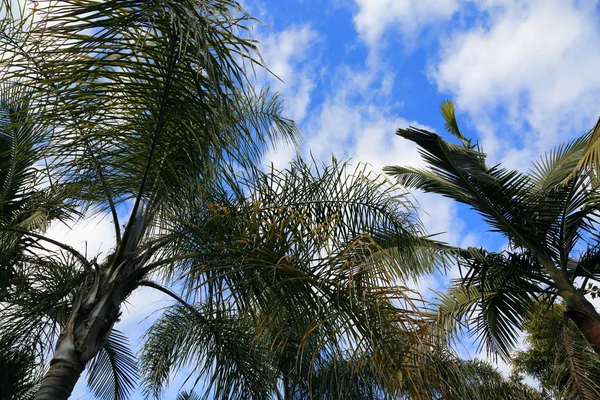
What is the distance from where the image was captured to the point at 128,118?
152 inches

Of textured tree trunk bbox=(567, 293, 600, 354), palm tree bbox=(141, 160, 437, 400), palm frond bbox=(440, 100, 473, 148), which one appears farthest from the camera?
palm frond bbox=(440, 100, 473, 148)

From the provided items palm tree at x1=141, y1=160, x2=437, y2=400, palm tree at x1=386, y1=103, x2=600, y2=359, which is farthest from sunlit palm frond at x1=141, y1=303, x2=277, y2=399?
palm tree at x1=386, y1=103, x2=600, y2=359

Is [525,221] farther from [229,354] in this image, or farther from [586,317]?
[229,354]

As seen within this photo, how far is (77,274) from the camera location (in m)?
4.79

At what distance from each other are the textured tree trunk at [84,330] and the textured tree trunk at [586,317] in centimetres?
522

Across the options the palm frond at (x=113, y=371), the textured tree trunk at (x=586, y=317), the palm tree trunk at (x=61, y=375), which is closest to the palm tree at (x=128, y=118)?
the palm tree trunk at (x=61, y=375)

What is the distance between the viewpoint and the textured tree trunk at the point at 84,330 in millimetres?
3498

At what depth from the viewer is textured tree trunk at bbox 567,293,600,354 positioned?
20.8 ft

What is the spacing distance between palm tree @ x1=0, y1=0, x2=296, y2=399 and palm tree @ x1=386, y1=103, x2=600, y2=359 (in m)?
3.46

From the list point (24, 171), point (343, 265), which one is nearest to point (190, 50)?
point (343, 265)

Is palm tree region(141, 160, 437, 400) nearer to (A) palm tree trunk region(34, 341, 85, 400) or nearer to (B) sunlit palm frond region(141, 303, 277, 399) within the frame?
(B) sunlit palm frond region(141, 303, 277, 399)

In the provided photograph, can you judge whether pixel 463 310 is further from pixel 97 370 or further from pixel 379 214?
pixel 97 370

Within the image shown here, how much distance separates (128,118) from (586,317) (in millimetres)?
5593

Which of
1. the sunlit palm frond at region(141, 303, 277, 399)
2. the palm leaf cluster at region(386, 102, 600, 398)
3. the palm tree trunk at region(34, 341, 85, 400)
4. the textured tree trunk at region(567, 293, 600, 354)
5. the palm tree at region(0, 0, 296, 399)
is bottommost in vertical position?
the palm tree trunk at region(34, 341, 85, 400)
